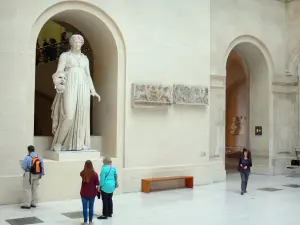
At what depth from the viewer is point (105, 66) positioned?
39.1 feet

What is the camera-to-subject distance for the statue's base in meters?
10.0

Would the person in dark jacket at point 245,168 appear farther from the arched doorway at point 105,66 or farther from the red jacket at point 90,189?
the red jacket at point 90,189

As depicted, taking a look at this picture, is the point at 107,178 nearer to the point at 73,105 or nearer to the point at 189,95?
the point at 73,105

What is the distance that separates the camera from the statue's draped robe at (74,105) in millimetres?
10250

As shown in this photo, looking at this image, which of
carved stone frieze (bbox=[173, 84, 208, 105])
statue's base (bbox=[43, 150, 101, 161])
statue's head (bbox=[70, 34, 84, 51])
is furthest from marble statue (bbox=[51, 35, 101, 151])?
carved stone frieze (bbox=[173, 84, 208, 105])

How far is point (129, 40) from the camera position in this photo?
1137 centimetres

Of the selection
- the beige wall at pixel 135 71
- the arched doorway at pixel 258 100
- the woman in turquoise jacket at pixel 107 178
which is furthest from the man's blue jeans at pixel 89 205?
the arched doorway at pixel 258 100

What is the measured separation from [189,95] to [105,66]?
2669 mm

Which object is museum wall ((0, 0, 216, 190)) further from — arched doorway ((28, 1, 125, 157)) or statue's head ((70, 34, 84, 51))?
statue's head ((70, 34, 84, 51))

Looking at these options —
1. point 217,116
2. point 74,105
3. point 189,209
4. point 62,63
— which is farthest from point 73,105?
point 217,116

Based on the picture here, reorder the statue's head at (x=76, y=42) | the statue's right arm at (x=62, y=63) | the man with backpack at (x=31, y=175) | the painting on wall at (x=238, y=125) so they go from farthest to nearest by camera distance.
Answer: the painting on wall at (x=238, y=125) → the statue's head at (x=76, y=42) → the statue's right arm at (x=62, y=63) → the man with backpack at (x=31, y=175)

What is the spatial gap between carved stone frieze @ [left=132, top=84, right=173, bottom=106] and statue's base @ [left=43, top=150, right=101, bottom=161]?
1.87 metres

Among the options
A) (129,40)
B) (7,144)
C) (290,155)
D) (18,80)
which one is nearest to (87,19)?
(129,40)

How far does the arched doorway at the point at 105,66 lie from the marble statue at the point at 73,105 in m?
0.74
